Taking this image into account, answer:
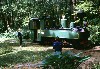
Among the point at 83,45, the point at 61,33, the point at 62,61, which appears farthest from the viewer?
the point at 61,33

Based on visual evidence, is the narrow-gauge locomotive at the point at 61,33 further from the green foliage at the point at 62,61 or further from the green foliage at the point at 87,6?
the green foliage at the point at 62,61

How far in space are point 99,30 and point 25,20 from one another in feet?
74.8

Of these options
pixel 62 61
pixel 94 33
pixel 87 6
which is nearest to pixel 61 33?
pixel 94 33

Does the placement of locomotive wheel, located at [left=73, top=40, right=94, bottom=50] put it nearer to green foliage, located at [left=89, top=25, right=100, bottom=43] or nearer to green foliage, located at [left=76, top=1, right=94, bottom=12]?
green foliage, located at [left=89, top=25, right=100, bottom=43]

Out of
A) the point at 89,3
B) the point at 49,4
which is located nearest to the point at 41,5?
the point at 49,4

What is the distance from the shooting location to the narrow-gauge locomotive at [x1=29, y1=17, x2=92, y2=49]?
25.3 meters

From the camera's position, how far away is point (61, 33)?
26.5 m

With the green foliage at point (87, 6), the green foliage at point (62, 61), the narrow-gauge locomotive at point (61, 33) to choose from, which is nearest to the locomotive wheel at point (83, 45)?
the narrow-gauge locomotive at point (61, 33)

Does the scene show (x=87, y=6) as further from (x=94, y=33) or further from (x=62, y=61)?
(x=62, y=61)

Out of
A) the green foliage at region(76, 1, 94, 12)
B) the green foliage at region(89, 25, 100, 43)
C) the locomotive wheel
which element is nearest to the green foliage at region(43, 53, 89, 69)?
the locomotive wheel

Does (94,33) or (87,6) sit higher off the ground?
(87,6)

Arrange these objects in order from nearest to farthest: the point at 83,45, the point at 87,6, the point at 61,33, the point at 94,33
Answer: the point at 83,45 → the point at 94,33 → the point at 87,6 → the point at 61,33

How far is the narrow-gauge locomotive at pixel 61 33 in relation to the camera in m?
25.3

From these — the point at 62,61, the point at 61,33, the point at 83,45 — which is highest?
the point at 62,61
